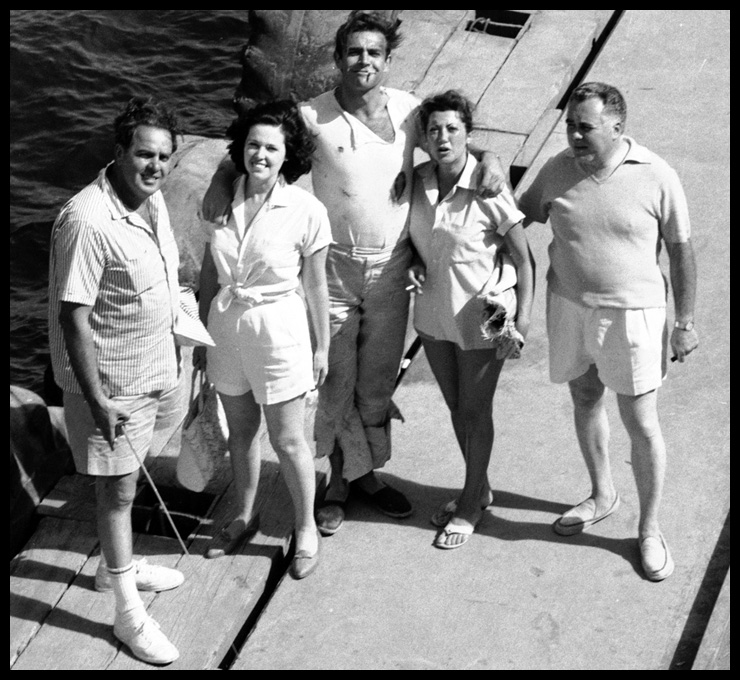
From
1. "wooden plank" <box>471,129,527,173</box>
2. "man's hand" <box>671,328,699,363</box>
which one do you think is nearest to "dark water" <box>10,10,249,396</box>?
"wooden plank" <box>471,129,527,173</box>

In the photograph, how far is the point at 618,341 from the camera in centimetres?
491

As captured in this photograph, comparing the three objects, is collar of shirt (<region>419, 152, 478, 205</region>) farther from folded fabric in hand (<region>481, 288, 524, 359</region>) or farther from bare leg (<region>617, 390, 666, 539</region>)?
bare leg (<region>617, 390, 666, 539</region>)

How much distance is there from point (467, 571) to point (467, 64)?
4574mm

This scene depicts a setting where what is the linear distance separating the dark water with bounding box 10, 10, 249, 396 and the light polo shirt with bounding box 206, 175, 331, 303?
514cm

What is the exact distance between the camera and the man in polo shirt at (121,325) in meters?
4.38

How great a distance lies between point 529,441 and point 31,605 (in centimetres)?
233

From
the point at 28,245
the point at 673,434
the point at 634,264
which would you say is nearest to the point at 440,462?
the point at 673,434

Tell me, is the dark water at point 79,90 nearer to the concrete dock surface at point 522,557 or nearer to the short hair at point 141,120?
the concrete dock surface at point 522,557

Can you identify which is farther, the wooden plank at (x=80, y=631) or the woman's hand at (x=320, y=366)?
the woman's hand at (x=320, y=366)

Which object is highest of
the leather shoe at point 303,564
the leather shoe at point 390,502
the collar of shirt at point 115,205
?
the collar of shirt at point 115,205

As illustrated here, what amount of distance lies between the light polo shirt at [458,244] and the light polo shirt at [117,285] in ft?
3.33

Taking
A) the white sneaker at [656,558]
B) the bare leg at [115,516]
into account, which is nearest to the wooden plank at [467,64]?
the white sneaker at [656,558]

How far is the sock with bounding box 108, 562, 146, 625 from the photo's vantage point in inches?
191
